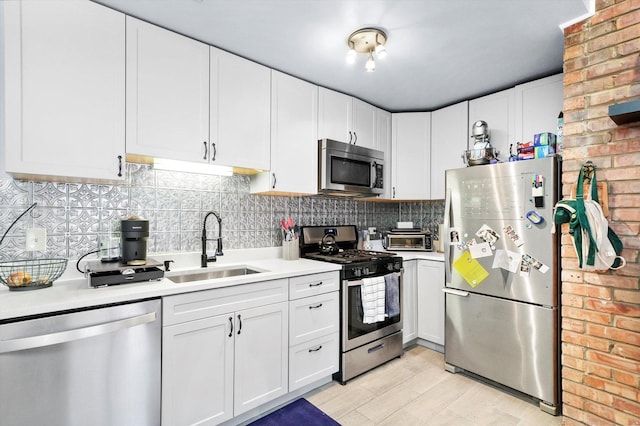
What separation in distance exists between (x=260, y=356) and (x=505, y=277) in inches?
69.7

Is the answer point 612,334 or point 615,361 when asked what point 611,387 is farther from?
point 612,334

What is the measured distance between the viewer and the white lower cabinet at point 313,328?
2117 mm

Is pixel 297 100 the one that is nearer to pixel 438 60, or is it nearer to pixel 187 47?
pixel 187 47

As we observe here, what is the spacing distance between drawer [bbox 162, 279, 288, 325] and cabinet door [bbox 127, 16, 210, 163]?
0.87 metres

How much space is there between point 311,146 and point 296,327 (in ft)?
4.75

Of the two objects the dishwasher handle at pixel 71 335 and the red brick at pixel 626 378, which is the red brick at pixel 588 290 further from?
the dishwasher handle at pixel 71 335

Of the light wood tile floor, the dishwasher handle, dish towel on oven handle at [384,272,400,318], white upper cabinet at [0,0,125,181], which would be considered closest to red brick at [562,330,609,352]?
the light wood tile floor

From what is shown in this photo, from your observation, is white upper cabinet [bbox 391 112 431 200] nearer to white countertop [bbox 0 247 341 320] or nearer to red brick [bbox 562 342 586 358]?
white countertop [bbox 0 247 341 320]

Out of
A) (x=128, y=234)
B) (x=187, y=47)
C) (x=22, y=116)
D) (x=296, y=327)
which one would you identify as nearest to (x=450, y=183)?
(x=296, y=327)

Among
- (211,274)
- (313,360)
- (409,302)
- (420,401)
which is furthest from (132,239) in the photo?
(409,302)

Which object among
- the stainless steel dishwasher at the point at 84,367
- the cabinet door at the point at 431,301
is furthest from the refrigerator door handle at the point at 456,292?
the stainless steel dishwasher at the point at 84,367

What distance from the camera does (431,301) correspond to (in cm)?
292

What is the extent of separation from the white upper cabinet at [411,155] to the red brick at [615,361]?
188 cm

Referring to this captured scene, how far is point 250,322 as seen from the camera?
6.22 ft
